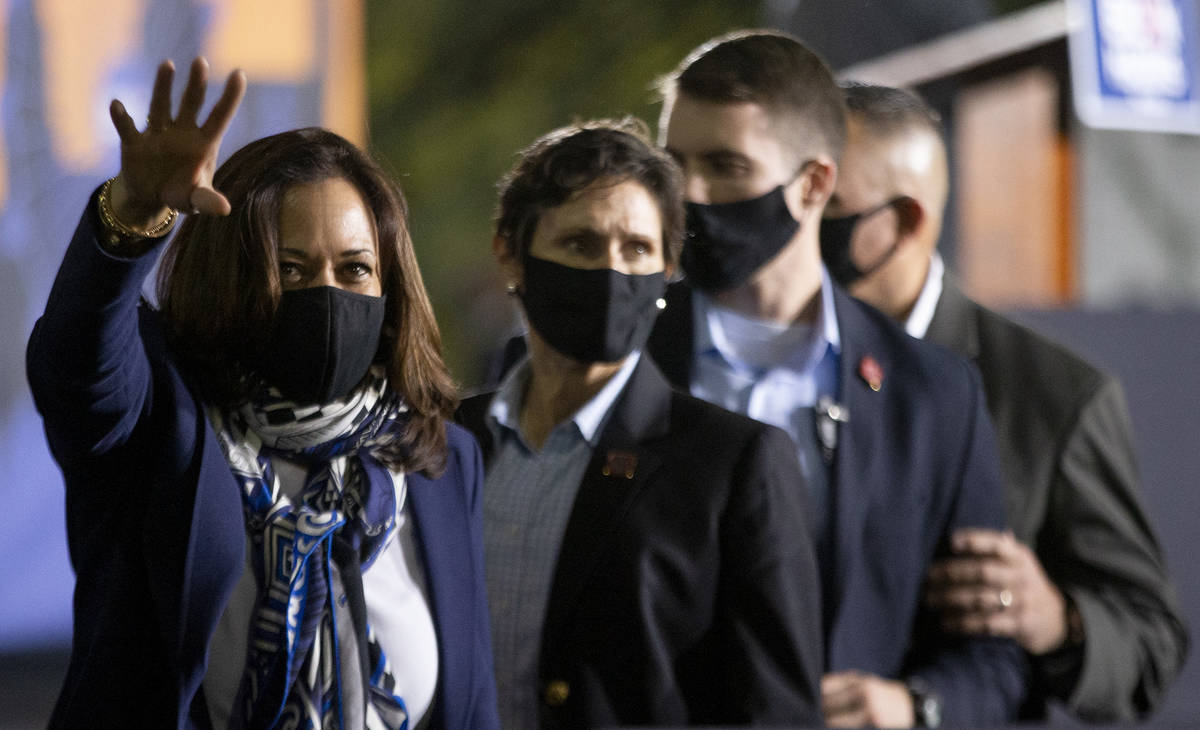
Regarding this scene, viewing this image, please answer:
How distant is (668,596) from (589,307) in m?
0.50

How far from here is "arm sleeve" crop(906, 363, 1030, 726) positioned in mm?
2562

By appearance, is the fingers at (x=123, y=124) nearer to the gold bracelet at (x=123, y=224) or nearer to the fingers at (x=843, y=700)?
the gold bracelet at (x=123, y=224)

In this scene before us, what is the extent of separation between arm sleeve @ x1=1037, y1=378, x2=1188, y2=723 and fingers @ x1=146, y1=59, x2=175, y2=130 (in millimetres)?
1927

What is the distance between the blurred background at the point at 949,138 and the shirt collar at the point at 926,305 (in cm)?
13

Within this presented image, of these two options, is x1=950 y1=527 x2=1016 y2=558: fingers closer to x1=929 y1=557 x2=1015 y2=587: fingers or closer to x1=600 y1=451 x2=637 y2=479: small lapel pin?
x1=929 y1=557 x2=1015 y2=587: fingers

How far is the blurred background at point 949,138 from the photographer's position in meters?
2.90

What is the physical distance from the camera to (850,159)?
2.60 m

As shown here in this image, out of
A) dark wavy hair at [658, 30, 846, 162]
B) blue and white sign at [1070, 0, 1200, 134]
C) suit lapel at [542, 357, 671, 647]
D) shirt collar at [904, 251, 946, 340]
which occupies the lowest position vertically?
suit lapel at [542, 357, 671, 647]

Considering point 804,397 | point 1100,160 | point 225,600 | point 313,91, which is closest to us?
point 225,600

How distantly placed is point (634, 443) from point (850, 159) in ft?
2.43

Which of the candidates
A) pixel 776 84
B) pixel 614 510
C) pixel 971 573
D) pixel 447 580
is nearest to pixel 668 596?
pixel 614 510

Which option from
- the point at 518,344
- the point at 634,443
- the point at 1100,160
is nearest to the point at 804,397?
the point at 634,443

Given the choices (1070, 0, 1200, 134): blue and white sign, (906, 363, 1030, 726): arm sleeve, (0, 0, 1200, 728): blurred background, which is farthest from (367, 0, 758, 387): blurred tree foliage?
(1070, 0, 1200, 134): blue and white sign

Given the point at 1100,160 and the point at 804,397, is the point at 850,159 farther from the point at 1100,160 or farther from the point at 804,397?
the point at 1100,160
